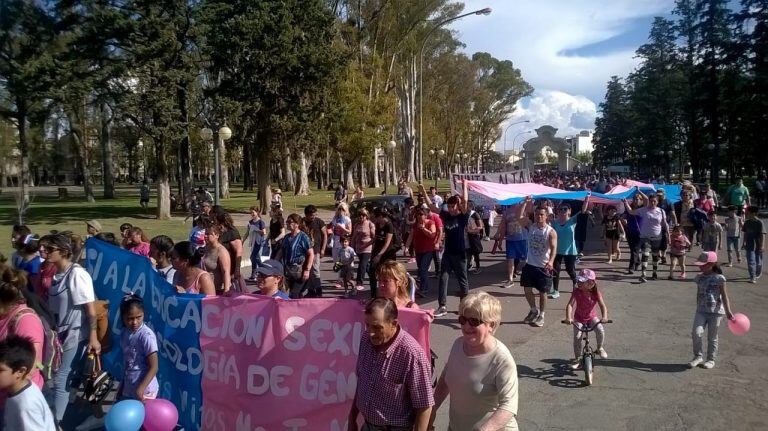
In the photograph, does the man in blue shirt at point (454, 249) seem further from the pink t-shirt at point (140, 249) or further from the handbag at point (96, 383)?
the handbag at point (96, 383)

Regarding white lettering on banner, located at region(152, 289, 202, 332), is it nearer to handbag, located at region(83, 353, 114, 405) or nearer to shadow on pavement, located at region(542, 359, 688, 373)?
handbag, located at region(83, 353, 114, 405)

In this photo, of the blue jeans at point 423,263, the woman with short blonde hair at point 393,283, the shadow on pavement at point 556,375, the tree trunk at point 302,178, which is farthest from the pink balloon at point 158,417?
the tree trunk at point 302,178

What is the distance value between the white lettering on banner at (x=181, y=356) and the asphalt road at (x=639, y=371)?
2150mm

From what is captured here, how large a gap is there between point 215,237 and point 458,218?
3.67m

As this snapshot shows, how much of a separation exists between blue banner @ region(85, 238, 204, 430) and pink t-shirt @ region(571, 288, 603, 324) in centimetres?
418

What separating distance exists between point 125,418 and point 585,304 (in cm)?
491

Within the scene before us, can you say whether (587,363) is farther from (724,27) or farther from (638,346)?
(724,27)

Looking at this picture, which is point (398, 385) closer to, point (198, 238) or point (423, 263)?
point (423, 263)

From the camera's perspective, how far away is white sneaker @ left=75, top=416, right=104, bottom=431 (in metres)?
5.21

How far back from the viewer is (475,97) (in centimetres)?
6669

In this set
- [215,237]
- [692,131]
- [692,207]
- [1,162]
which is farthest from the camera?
[1,162]

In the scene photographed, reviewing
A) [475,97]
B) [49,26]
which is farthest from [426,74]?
[49,26]

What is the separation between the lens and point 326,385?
4406mm

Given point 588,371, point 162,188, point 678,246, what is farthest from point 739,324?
point 162,188
